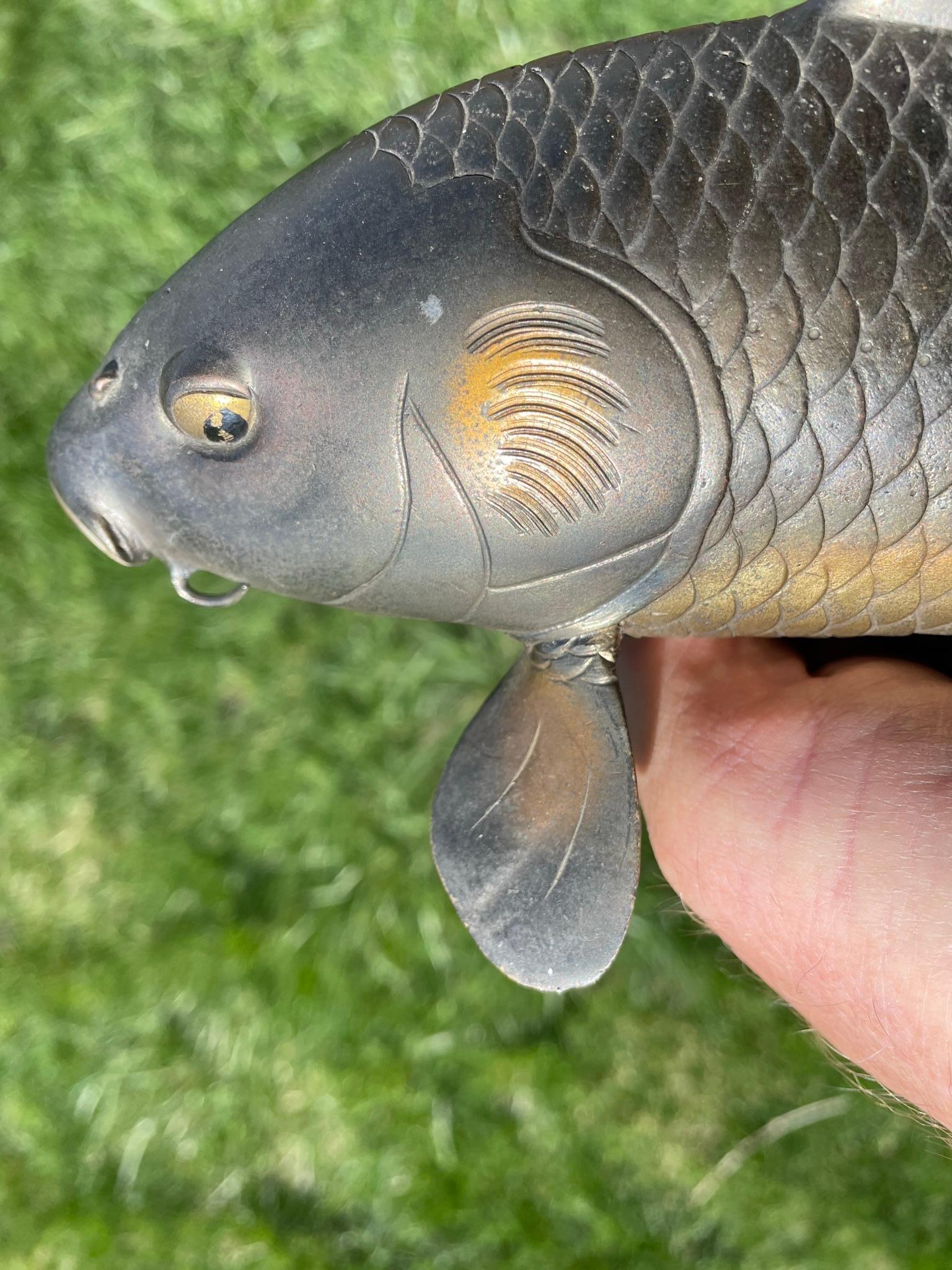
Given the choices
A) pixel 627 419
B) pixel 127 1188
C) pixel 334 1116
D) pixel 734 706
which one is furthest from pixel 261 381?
pixel 127 1188

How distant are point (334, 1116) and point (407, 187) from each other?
6.50 ft

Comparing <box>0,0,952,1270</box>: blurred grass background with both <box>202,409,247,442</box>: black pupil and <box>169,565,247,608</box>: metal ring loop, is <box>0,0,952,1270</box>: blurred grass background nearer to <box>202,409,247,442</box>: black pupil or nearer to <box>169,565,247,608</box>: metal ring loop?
<box>169,565,247,608</box>: metal ring loop

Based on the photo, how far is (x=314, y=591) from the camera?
1.40 m

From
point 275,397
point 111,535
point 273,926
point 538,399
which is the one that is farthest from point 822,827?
point 273,926

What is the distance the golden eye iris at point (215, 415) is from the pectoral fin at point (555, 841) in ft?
1.79

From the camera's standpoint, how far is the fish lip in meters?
1.39

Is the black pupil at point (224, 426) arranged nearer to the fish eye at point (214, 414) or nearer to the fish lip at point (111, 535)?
the fish eye at point (214, 414)

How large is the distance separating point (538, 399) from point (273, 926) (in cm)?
161

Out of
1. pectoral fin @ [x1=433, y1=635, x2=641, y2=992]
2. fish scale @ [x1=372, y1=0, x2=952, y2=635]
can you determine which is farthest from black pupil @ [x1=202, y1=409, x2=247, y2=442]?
pectoral fin @ [x1=433, y1=635, x2=641, y2=992]

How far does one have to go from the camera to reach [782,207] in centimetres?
124

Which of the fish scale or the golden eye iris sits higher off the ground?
Answer: the fish scale

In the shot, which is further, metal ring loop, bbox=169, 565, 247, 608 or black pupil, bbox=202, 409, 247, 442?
metal ring loop, bbox=169, 565, 247, 608

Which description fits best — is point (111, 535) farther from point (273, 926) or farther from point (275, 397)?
point (273, 926)

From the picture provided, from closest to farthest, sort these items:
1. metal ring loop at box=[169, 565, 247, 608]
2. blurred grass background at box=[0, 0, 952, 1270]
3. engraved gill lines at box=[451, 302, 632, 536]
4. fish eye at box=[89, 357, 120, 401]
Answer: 1. engraved gill lines at box=[451, 302, 632, 536]
2. fish eye at box=[89, 357, 120, 401]
3. metal ring loop at box=[169, 565, 247, 608]
4. blurred grass background at box=[0, 0, 952, 1270]
